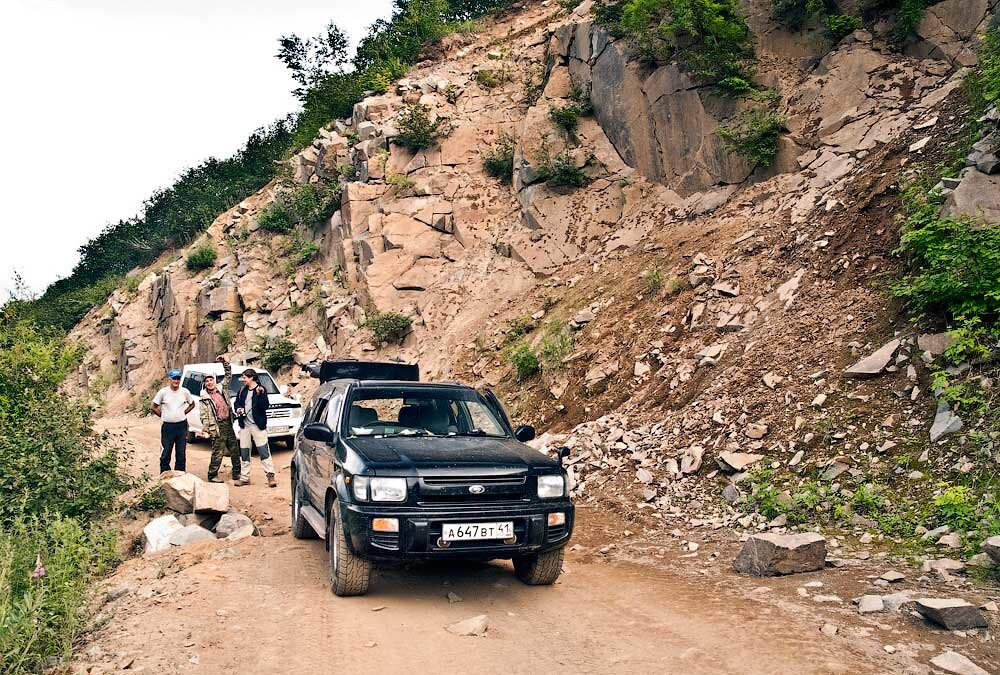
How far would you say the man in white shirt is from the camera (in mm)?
11234

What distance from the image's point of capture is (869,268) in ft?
33.2

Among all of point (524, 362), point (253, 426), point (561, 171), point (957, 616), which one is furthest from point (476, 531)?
point (561, 171)

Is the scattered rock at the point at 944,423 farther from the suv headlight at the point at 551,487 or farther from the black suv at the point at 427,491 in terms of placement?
the suv headlight at the point at 551,487

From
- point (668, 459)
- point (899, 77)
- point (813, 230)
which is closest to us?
point (668, 459)

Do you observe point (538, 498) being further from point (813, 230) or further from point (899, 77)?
point (899, 77)

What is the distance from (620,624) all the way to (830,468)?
358cm

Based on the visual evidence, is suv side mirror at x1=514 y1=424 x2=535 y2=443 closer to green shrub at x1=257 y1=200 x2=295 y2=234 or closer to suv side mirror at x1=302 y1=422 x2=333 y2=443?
suv side mirror at x1=302 y1=422 x2=333 y2=443

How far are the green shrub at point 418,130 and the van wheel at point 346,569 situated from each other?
18.2 m

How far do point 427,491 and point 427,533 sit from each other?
0.30m

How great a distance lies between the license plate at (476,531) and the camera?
534 cm

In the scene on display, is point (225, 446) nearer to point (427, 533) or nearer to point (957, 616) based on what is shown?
point (427, 533)

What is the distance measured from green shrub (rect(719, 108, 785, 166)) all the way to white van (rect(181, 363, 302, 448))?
10223mm

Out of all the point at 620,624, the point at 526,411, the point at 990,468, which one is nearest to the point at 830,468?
the point at 990,468

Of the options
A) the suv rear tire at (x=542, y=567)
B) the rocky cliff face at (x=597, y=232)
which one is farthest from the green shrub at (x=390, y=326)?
the suv rear tire at (x=542, y=567)
